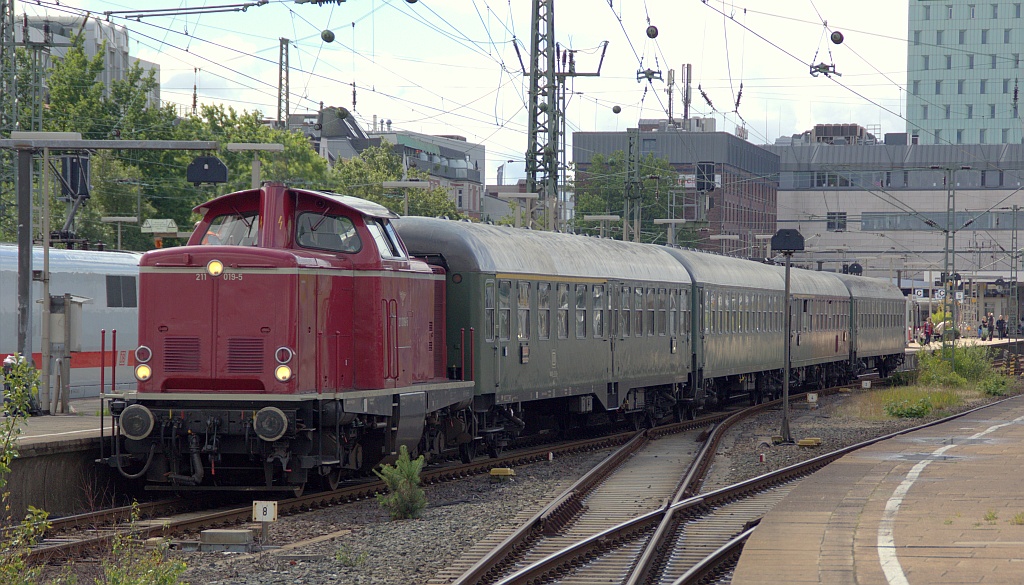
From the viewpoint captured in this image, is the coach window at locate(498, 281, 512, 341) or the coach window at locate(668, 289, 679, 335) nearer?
the coach window at locate(498, 281, 512, 341)

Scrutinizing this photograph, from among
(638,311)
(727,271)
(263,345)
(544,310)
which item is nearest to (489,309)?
(544,310)

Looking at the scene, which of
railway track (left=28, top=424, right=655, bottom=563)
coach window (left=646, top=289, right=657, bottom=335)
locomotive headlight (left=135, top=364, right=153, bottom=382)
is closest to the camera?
railway track (left=28, top=424, right=655, bottom=563)

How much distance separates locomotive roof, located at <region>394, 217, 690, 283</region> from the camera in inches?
734

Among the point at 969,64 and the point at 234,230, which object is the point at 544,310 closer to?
the point at 234,230

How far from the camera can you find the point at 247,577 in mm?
11188

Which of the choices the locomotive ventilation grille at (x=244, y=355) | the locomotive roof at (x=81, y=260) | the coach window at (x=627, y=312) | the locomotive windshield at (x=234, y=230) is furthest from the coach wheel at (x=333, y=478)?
the locomotive roof at (x=81, y=260)

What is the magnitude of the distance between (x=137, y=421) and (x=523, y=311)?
292 inches

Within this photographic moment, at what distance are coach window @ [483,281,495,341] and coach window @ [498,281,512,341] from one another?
0.25 metres

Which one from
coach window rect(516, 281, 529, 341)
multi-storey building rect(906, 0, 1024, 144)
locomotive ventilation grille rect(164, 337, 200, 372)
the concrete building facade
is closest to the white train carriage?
coach window rect(516, 281, 529, 341)

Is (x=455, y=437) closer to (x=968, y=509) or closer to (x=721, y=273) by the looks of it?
(x=968, y=509)

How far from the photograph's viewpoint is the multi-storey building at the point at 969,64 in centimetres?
16862

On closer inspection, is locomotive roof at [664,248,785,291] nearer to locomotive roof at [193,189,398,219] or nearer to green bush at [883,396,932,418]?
green bush at [883,396,932,418]

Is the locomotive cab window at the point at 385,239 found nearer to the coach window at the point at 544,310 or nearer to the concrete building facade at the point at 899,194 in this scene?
the coach window at the point at 544,310

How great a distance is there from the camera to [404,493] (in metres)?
14.6
